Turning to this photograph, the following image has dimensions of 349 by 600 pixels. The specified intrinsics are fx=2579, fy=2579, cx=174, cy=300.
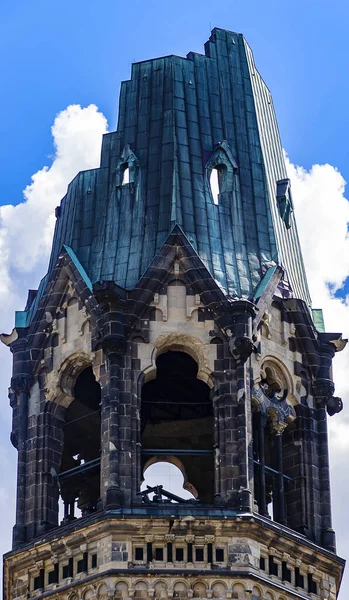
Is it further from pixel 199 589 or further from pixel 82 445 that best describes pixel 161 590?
pixel 82 445

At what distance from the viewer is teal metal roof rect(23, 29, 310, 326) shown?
181 feet

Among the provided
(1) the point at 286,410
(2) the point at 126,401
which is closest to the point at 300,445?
(1) the point at 286,410

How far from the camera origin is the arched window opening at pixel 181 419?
184 feet

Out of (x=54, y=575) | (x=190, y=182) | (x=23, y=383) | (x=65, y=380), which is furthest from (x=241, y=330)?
(x=54, y=575)

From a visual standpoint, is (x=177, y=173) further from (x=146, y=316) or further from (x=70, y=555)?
(x=70, y=555)

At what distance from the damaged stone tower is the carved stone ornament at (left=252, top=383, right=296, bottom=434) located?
43 millimetres

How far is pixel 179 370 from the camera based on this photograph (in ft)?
184

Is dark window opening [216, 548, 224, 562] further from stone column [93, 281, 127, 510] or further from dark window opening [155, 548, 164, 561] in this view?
stone column [93, 281, 127, 510]

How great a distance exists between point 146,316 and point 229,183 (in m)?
4.33

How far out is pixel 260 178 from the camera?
187 feet

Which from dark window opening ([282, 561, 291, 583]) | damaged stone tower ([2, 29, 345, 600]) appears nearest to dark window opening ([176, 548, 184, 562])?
damaged stone tower ([2, 29, 345, 600])

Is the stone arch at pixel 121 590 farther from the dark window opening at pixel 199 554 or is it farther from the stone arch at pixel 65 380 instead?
the stone arch at pixel 65 380

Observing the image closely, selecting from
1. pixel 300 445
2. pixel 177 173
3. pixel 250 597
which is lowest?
pixel 250 597

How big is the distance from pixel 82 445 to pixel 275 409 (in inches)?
179
